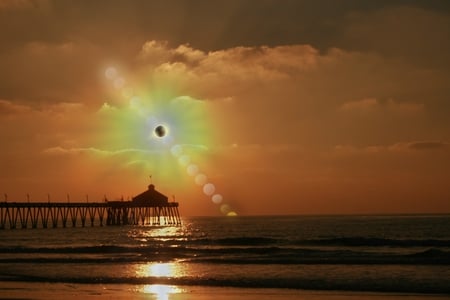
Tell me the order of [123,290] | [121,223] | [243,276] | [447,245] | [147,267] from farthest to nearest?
[121,223], [447,245], [147,267], [243,276], [123,290]

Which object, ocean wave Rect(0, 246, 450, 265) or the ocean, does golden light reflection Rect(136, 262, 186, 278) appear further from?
ocean wave Rect(0, 246, 450, 265)

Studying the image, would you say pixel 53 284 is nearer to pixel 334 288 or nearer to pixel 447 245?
pixel 334 288

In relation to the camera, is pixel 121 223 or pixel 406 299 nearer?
pixel 406 299

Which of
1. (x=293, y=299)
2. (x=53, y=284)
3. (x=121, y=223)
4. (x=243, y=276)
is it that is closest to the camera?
(x=293, y=299)

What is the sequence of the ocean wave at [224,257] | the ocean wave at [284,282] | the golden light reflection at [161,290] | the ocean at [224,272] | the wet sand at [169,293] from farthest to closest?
1. the ocean wave at [224,257]
2. the ocean at [224,272]
3. the ocean wave at [284,282]
4. the golden light reflection at [161,290]
5. the wet sand at [169,293]

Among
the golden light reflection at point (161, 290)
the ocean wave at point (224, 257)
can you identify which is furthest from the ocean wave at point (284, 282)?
the ocean wave at point (224, 257)

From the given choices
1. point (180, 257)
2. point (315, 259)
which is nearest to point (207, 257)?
point (180, 257)

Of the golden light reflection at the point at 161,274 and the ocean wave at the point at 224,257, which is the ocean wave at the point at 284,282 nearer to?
the golden light reflection at the point at 161,274

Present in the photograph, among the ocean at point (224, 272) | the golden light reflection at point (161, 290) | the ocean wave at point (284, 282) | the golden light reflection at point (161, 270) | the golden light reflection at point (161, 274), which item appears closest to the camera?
the golden light reflection at point (161, 290)
